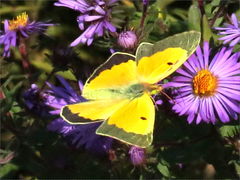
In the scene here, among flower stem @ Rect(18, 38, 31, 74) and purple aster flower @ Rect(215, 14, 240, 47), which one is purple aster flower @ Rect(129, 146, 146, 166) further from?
flower stem @ Rect(18, 38, 31, 74)

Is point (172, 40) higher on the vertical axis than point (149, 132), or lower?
higher

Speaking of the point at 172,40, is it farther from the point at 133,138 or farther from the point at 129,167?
the point at 129,167

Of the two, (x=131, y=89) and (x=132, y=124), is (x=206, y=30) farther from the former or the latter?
(x=132, y=124)

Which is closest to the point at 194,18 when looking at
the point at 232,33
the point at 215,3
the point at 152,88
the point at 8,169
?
the point at 215,3

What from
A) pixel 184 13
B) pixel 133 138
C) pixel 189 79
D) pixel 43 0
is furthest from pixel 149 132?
pixel 43 0

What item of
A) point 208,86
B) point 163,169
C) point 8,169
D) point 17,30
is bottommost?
point 8,169

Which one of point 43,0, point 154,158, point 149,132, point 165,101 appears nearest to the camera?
point 149,132
